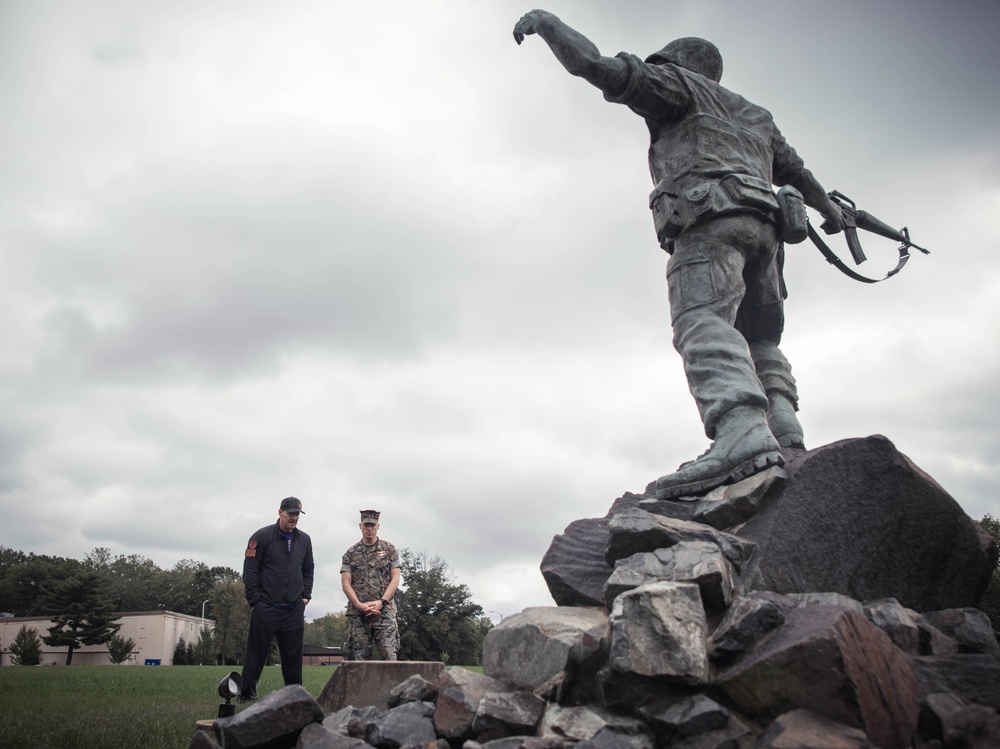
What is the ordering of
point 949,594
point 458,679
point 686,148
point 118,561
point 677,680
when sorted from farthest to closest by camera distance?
point 118,561 < point 686,148 < point 949,594 < point 458,679 < point 677,680

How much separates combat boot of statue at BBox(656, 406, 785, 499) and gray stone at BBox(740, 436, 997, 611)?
0.21m

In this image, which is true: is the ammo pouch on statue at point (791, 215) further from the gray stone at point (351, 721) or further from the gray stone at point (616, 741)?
the gray stone at point (351, 721)

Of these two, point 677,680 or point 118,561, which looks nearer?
point 677,680

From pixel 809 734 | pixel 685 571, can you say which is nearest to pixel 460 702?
pixel 685 571

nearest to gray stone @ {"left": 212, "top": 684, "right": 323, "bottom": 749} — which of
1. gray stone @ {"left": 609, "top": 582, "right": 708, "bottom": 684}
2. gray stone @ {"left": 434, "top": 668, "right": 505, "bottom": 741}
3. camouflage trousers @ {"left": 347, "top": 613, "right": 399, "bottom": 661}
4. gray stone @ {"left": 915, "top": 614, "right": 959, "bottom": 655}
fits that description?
gray stone @ {"left": 434, "top": 668, "right": 505, "bottom": 741}

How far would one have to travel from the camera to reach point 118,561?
8444 centimetres

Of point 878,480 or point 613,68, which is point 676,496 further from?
point 613,68

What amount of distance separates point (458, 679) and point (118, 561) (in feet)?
316

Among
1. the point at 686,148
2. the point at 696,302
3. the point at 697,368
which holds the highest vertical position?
the point at 686,148

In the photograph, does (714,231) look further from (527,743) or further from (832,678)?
(527,743)

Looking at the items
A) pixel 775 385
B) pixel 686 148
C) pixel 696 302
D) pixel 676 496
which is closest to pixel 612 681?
pixel 676 496

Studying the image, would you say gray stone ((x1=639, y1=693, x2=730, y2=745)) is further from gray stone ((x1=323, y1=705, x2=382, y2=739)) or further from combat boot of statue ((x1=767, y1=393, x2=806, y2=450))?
combat boot of statue ((x1=767, y1=393, x2=806, y2=450))

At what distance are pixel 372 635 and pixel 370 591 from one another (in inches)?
17.0

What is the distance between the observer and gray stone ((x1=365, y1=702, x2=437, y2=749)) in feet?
9.88
